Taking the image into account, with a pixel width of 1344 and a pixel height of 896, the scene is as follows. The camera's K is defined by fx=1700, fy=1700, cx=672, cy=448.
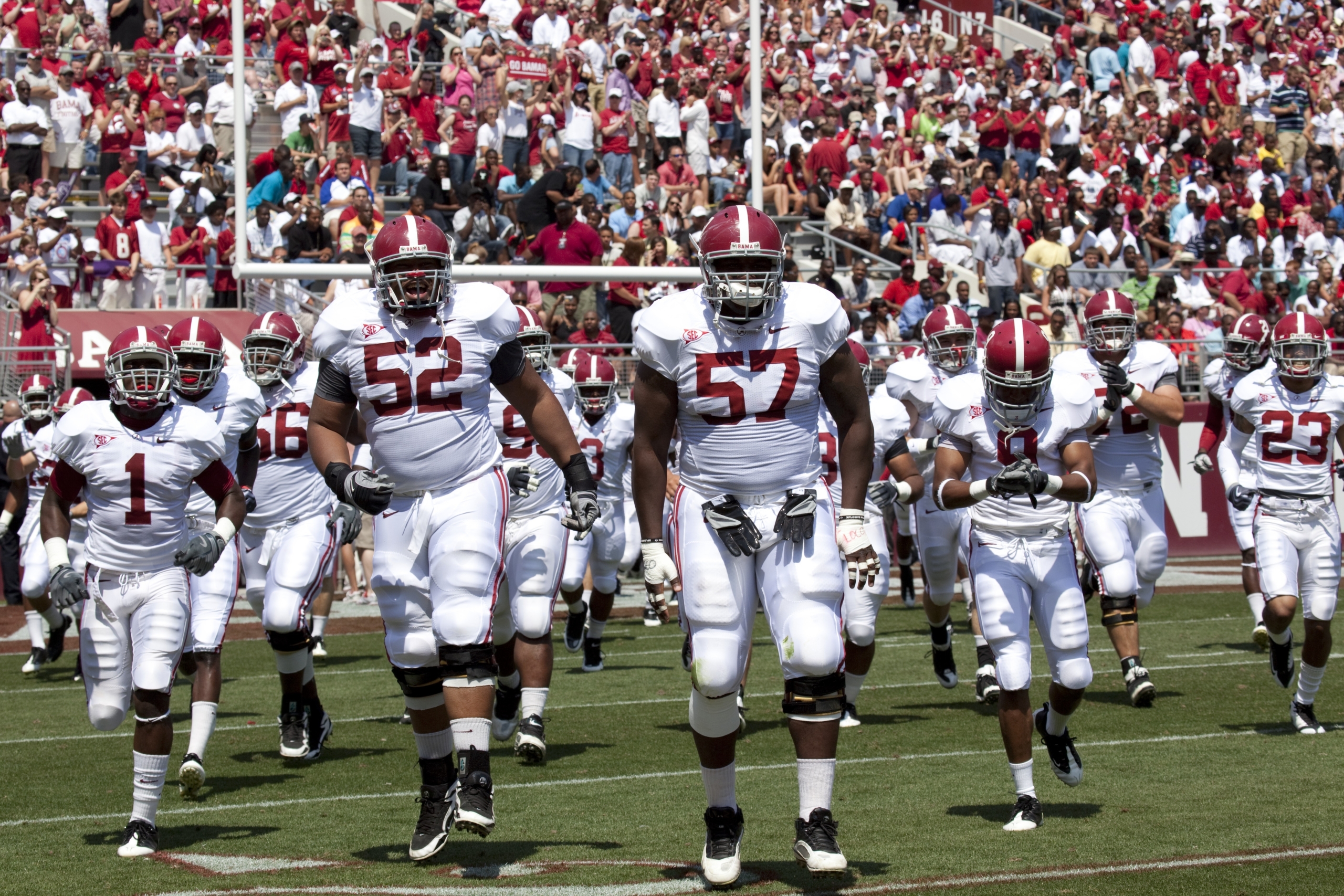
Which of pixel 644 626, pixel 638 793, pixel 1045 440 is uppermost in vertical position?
pixel 1045 440

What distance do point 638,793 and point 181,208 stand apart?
444 inches

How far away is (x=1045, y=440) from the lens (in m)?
6.57

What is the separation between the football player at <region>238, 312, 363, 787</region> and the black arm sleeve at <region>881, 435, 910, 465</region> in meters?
2.49

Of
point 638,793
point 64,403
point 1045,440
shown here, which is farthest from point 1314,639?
point 64,403

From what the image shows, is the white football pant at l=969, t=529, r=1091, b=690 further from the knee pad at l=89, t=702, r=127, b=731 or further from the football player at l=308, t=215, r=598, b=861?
the knee pad at l=89, t=702, r=127, b=731

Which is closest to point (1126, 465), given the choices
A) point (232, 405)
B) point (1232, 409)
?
point (1232, 409)

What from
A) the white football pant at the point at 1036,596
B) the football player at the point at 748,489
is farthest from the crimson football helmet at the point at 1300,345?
the football player at the point at 748,489

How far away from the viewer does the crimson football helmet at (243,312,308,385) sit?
8.72 m

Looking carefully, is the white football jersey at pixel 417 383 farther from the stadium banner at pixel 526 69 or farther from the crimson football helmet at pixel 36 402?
the stadium banner at pixel 526 69

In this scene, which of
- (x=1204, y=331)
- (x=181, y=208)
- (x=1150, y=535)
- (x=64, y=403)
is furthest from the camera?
(x=1204, y=331)

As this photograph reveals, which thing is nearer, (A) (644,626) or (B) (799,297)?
(B) (799,297)

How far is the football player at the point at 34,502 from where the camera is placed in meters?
11.4

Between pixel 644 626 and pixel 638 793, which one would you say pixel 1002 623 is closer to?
pixel 638 793

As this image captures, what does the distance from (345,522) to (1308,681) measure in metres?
4.65
